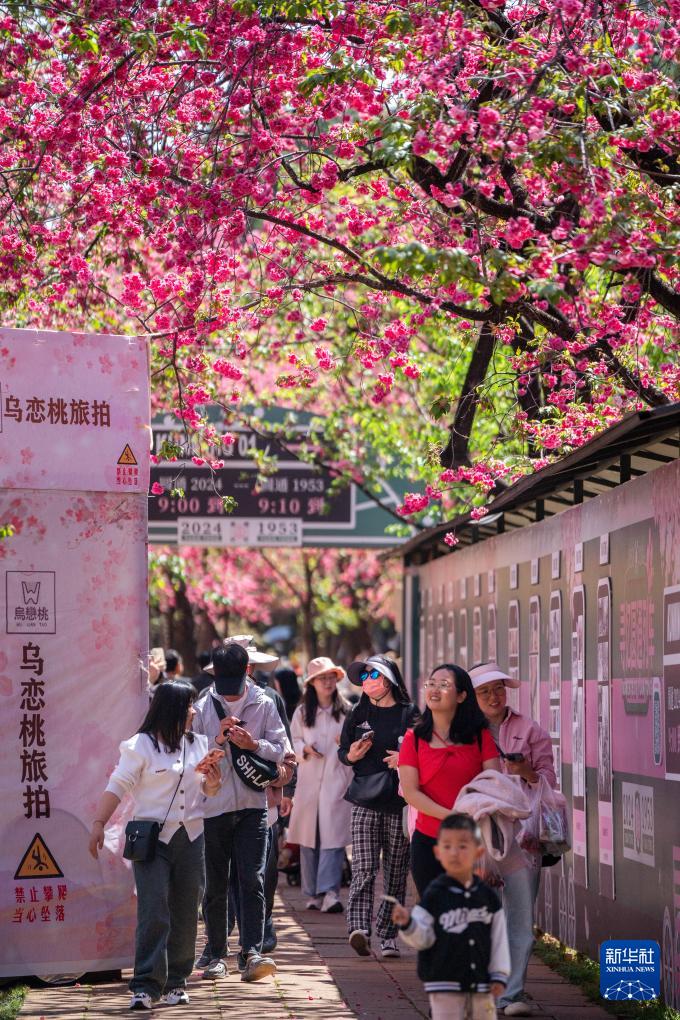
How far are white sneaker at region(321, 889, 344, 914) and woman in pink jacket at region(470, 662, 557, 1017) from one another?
410 cm

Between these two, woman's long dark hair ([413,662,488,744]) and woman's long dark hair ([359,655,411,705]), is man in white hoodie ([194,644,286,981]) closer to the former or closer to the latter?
woman's long dark hair ([359,655,411,705])

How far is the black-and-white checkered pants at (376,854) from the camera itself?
32.8 feet

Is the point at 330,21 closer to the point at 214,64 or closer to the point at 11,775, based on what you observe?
the point at 214,64

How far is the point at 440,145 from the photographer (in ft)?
26.9

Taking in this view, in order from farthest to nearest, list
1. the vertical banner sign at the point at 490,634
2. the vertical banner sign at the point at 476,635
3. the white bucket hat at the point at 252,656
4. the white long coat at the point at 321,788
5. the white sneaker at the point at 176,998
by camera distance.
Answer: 1. the vertical banner sign at the point at 476,635
2. the vertical banner sign at the point at 490,634
3. the white long coat at the point at 321,788
4. the white bucket hat at the point at 252,656
5. the white sneaker at the point at 176,998

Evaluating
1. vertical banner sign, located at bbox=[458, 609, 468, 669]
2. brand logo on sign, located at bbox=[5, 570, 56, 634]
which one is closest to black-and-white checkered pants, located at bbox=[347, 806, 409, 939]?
brand logo on sign, located at bbox=[5, 570, 56, 634]

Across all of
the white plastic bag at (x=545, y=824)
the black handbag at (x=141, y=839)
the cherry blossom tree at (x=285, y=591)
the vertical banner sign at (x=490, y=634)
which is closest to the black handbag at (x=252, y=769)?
the black handbag at (x=141, y=839)

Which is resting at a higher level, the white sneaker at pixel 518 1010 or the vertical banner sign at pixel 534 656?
the vertical banner sign at pixel 534 656

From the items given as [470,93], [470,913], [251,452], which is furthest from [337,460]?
[470,913]

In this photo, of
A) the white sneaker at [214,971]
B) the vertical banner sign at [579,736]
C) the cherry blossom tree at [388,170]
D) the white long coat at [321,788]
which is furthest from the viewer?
the white long coat at [321,788]

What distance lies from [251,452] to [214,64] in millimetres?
10480

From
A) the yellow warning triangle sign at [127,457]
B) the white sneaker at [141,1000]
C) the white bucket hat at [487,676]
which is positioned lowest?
the white sneaker at [141,1000]

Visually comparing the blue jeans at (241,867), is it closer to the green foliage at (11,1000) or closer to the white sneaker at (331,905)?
the green foliage at (11,1000)

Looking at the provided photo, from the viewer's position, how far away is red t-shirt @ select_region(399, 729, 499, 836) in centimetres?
762
